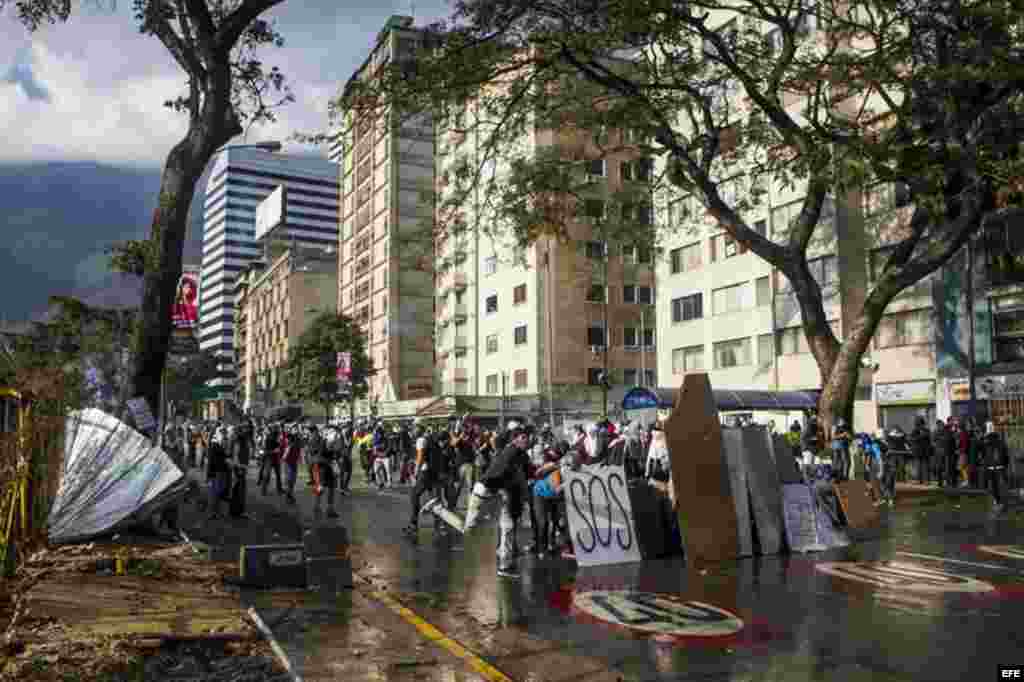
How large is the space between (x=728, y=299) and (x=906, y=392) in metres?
11.9

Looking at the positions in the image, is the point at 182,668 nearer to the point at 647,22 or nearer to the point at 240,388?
the point at 647,22

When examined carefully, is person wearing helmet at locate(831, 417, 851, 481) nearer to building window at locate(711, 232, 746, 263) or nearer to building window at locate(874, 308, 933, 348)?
building window at locate(874, 308, 933, 348)

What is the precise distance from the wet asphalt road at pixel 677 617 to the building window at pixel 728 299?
3385 centimetres

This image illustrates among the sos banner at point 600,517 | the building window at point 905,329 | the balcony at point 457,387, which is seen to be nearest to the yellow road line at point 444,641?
the sos banner at point 600,517

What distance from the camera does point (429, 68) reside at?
1762 centimetres

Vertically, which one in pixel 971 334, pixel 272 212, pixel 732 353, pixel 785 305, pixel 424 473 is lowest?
pixel 424 473

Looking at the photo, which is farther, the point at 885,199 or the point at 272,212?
the point at 272,212

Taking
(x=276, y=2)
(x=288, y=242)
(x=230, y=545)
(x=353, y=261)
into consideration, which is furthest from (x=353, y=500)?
(x=288, y=242)

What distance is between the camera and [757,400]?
34.7 meters

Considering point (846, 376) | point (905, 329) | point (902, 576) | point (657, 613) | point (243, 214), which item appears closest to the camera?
point (657, 613)

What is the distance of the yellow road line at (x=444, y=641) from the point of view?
6.30 m

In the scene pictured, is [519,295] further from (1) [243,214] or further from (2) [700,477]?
(1) [243,214]

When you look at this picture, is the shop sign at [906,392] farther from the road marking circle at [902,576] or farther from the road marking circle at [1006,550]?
the road marking circle at [902,576]

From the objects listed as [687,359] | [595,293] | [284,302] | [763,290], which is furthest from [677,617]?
[284,302]
